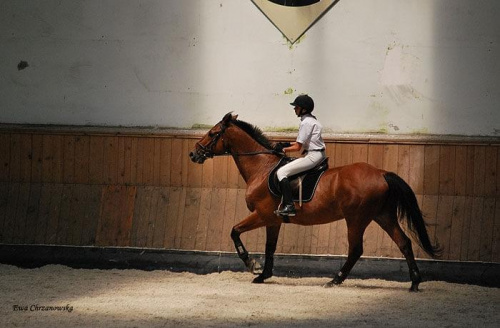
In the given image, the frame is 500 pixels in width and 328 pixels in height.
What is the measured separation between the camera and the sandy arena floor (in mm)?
7086

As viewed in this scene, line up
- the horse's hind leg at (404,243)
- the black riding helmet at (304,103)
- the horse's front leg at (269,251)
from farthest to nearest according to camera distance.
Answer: the horse's front leg at (269,251), the black riding helmet at (304,103), the horse's hind leg at (404,243)

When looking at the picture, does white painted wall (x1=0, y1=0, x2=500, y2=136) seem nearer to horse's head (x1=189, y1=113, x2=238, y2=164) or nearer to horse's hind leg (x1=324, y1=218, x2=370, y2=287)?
horse's head (x1=189, y1=113, x2=238, y2=164)

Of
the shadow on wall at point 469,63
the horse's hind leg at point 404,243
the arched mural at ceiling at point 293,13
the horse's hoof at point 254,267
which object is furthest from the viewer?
the arched mural at ceiling at point 293,13

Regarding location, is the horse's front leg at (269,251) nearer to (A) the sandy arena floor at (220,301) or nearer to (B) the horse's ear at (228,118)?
(A) the sandy arena floor at (220,301)

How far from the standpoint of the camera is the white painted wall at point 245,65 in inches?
387

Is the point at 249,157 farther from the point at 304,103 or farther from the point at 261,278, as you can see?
the point at 261,278

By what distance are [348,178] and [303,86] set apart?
5.06 ft

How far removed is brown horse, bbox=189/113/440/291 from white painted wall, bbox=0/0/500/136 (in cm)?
89

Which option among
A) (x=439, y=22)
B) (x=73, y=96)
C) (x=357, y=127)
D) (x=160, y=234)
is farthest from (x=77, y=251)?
(x=439, y=22)

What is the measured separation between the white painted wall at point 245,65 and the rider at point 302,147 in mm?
1048

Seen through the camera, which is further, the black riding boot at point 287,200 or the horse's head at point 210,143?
the horse's head at point 210,143

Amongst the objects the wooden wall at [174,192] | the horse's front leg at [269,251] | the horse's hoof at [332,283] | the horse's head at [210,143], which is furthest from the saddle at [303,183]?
the wooden wall at [174,192]

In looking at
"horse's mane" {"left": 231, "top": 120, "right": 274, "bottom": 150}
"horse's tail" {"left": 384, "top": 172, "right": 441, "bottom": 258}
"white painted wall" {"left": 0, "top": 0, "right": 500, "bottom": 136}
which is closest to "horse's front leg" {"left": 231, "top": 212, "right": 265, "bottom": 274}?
"horse's mane" {"left": 231, "top": 120, "right": 274, "bottom": 150}

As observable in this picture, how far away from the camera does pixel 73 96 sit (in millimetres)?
10352
